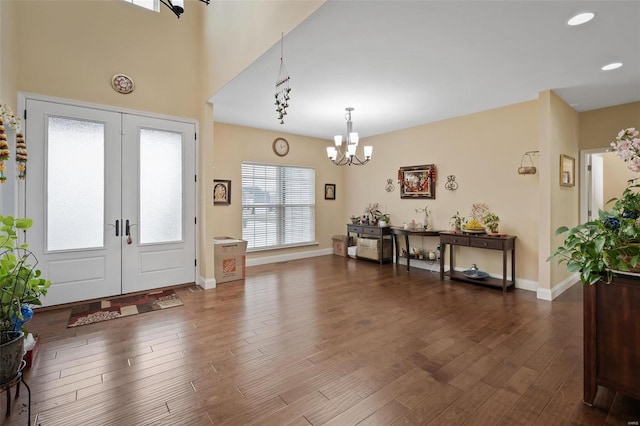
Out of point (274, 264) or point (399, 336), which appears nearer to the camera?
point (399, 336)

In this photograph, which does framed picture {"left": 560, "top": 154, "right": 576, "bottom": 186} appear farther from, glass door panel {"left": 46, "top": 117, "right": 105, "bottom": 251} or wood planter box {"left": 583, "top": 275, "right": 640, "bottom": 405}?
glass door panel {"left": 46, "top": 117, "right": 105, "bottom": 251}

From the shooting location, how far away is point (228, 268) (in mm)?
4887

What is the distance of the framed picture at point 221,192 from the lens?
567cm

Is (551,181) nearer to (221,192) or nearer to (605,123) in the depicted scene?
(605,123)

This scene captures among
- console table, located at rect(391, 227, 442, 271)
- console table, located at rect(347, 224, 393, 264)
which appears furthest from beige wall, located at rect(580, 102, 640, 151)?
console table, located at rect(347, 224, 393, 264)

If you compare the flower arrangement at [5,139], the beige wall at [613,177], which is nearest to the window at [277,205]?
the flower arrangement at [5,139]

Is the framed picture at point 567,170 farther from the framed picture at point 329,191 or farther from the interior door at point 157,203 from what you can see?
the interior door at point 157,203

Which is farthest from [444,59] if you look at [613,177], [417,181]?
[613,177]

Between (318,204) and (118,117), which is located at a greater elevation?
(118,117)

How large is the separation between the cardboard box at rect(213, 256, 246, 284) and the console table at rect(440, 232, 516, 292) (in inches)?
133

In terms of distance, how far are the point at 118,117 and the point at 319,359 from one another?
4.05 m

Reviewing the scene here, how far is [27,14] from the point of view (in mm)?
3549

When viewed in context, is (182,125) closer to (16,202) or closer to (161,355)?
(16,202)

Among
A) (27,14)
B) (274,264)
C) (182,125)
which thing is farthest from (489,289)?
(27,14)
